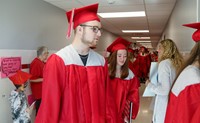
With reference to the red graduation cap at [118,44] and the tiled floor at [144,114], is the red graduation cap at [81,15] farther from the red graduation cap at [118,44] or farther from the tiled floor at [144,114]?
the tiled floor at [144,114]

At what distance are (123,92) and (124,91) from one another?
17mm

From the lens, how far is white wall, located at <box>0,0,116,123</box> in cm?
333

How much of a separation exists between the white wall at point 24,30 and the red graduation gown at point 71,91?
2089mm

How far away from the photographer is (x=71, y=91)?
59.2 inches

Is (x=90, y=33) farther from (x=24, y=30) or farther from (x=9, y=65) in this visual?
(x=24, y=30)

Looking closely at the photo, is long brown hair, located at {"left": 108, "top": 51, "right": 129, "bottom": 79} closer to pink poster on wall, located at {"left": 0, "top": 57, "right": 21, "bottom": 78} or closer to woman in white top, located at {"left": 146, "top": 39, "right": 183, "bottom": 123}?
woman in white top, located at {"left": 146, "top": 39, "right": 183, "bottom": 123}

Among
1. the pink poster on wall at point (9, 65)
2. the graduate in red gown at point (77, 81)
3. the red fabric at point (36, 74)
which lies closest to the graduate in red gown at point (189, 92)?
the graduate in red gown at point (77, 81)

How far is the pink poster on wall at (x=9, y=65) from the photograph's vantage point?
3.29m

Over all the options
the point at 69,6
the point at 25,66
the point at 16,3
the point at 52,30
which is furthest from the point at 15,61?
the point at 69,6

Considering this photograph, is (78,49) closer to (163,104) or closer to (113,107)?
(113,107)

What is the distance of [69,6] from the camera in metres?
5.07

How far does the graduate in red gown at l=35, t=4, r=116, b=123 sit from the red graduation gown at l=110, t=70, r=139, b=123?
0.59 m

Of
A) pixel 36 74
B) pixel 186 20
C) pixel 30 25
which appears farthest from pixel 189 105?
pixel 30 25

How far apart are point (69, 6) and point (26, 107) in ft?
9.33
